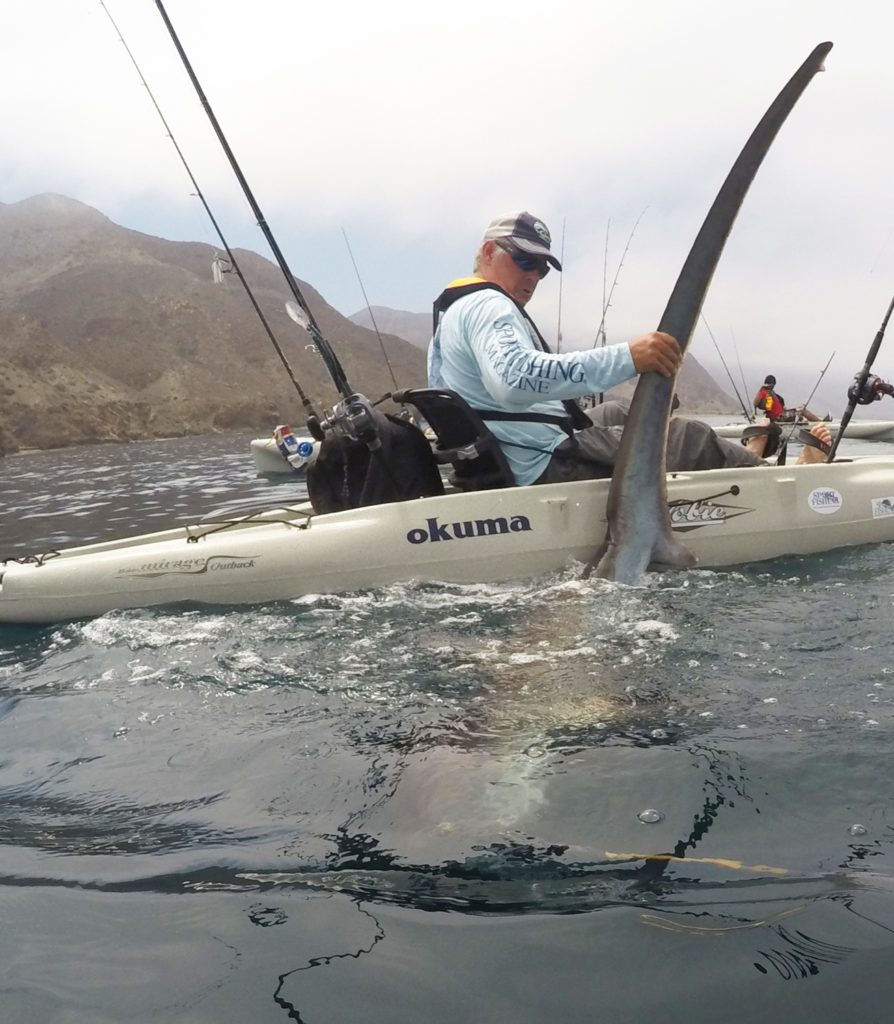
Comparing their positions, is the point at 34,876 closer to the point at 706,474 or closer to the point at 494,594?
the point at 494,594

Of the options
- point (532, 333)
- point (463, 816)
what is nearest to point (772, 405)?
Answer: point (532, 333)

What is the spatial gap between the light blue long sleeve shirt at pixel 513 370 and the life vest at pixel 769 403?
1461 centimetres

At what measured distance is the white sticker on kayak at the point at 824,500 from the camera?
514cm

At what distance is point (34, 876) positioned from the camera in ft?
6.95

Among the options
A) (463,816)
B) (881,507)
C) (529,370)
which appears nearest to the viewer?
(463,816)

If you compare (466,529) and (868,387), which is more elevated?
(868,387)

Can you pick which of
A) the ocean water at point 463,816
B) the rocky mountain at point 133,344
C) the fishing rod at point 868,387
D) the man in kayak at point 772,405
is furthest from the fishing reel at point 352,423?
the rocky mountain at point 133,344

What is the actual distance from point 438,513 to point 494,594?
1.92ft

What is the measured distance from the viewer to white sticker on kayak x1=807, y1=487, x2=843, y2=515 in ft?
16.9

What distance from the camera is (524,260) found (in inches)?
183

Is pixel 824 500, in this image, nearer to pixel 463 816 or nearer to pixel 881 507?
pixel 881 507

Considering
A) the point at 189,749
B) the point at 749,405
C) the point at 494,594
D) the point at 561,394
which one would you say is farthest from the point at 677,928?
the point at 749,405

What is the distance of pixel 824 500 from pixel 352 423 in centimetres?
298

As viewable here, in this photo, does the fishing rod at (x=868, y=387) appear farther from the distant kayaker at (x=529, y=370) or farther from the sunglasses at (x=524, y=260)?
the sunglasses at (x=524, y=260)
